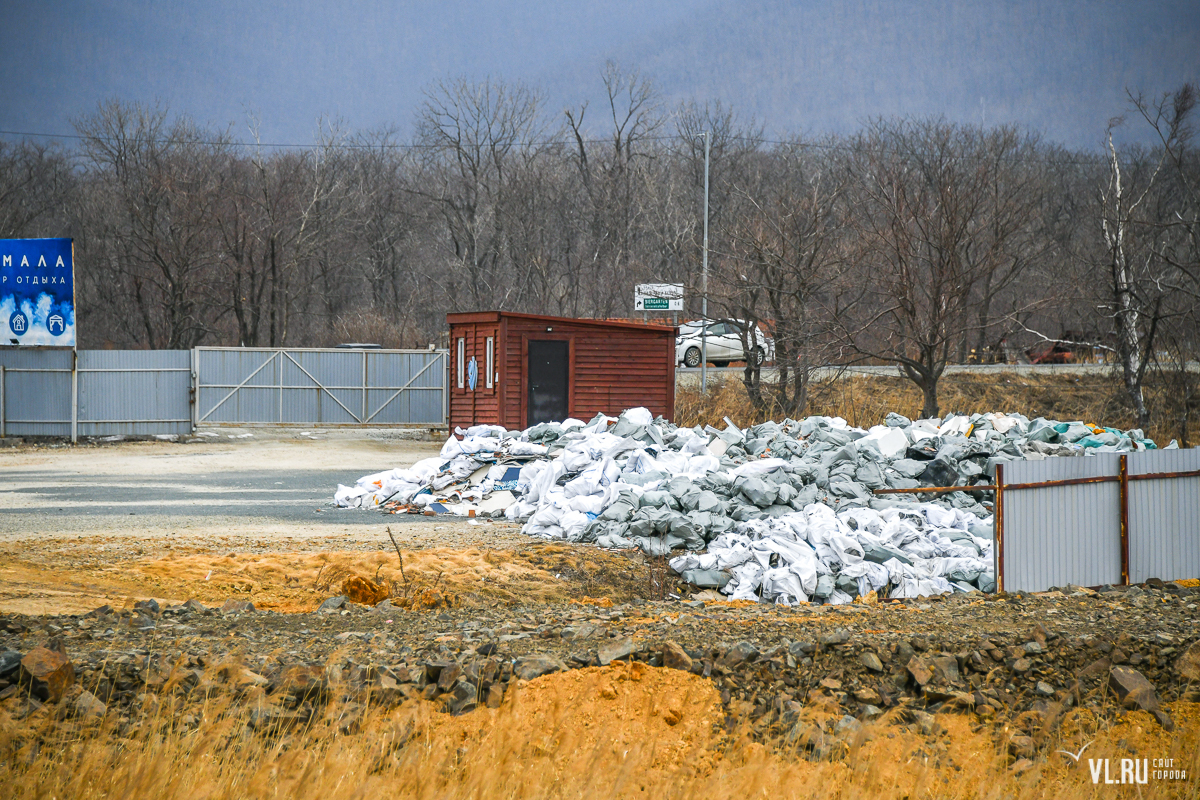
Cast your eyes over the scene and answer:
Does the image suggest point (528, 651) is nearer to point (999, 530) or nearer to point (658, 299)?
point (999, 530)

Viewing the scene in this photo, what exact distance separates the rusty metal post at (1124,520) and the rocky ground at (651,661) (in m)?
1.99

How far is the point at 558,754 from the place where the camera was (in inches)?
160

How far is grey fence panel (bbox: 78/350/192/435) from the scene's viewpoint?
25.2 m

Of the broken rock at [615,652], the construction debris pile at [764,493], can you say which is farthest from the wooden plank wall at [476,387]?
the broken rock at [615,652]

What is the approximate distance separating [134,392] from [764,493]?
69.4 ft

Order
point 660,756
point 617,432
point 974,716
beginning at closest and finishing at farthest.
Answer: point 660,756, point 974,716, point 617,432

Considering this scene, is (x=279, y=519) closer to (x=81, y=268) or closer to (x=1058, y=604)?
(x=1058, y=604)

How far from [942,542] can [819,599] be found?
→ 5.77ft

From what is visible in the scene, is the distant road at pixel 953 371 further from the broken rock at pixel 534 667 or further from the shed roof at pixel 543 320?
the broken rock at pixel 534 667

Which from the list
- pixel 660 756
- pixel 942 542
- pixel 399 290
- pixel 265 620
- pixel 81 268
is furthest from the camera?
pixel 399 290

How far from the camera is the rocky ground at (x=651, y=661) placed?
4551mm

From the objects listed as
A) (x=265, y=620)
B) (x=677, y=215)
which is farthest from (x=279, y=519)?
(x=677, y=215)

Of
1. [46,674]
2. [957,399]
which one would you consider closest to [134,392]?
[957,399]

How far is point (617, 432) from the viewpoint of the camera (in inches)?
544
